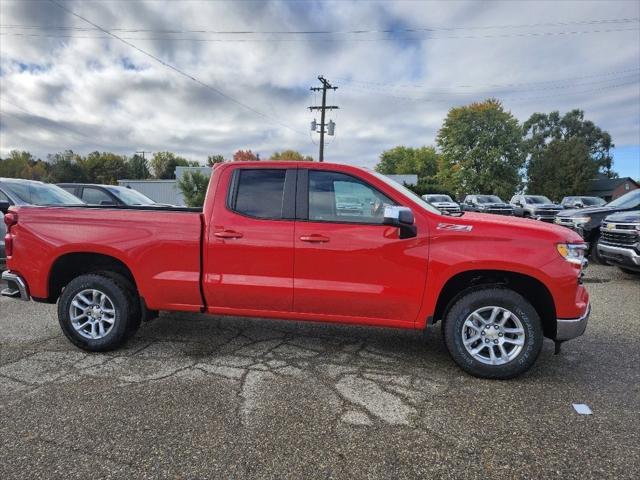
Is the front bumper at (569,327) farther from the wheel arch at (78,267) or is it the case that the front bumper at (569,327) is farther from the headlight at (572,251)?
the wheel arch at (78,267)

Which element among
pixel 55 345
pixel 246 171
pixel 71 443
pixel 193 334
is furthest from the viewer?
pixel 193 334

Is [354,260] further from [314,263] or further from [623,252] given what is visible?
[623,252]

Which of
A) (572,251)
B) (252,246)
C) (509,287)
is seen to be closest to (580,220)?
(572,251)

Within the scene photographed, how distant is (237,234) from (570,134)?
9098 centimetres

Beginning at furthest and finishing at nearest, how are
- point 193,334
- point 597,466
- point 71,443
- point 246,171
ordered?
point 193,334, point 246,171, point 71,443, point 597,466

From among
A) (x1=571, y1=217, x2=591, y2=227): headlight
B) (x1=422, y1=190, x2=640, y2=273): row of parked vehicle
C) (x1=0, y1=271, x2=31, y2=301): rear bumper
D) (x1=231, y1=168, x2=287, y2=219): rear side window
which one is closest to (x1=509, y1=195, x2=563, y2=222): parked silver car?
(x1=422, y1=190, x2=640, y2=273): row of parked vehicle

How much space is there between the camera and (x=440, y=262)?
3.67m

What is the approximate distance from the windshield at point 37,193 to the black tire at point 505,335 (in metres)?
7.27

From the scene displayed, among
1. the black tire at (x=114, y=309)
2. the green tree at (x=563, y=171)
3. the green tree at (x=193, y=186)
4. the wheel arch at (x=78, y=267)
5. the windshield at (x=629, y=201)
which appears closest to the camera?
the black tire at (x=114, y=309)

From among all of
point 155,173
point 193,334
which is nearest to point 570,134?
point 155,173

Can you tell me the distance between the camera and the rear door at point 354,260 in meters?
3.71

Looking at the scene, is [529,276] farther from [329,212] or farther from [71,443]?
[71,443]

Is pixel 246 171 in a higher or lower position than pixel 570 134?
lower

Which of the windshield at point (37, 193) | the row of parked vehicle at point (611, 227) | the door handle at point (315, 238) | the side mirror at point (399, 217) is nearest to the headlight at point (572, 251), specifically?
the row of parked vehicle at point (611, 227)
